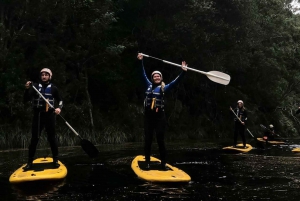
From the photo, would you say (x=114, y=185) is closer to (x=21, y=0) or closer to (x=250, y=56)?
(x=21, y=0)

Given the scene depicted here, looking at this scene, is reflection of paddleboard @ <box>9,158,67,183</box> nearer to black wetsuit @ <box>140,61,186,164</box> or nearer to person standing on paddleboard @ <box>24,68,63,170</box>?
person standing on paddleboard @ <box>24,68,63,170</box>

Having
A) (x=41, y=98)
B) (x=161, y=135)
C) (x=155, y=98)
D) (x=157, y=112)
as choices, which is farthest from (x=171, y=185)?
(x=41, y=98)

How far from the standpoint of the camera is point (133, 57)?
58.6ft

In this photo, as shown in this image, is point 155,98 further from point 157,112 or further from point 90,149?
point 90,149

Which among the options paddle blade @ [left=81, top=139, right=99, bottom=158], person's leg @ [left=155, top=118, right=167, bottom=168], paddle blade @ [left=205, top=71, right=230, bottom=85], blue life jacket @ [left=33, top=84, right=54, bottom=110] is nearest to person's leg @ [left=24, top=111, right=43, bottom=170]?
blue life jacket @ [left=33, top=84, right=54, bottom=110]

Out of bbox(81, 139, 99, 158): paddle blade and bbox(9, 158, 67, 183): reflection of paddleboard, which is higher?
bbox(81, 139, 99, 158): paddle blade

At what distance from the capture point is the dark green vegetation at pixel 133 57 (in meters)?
14.1

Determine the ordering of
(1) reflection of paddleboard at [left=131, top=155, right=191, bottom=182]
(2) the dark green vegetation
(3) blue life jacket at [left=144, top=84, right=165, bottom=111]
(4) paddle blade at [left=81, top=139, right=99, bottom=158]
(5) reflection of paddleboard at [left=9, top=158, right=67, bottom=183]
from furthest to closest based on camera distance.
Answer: (2) the dark green vegetation < (4) paddle blade at [left=81, top=139, right=99, bottom=158] < (3) blue life jacket at [left=144, top=84, right=165, bottom=111] < (1) reflection of paddleboard at [left=131, top=155, right=191, bottom=182] < (5) reflection of paddleboard at [left=9, top=158, right=67, bottom=183]

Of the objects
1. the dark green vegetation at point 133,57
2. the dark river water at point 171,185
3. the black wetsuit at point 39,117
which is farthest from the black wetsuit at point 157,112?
the dark green vegetation at point 133,57

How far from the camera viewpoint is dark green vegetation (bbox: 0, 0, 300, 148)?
46.3ft

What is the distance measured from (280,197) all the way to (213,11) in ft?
43.4

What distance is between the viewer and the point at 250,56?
67.7ft

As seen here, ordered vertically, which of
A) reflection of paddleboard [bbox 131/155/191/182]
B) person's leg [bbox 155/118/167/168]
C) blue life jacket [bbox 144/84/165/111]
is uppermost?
blue life jacket [bbox 144/84/165/111]

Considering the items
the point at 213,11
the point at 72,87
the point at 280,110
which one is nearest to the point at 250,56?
the point at 213,11
